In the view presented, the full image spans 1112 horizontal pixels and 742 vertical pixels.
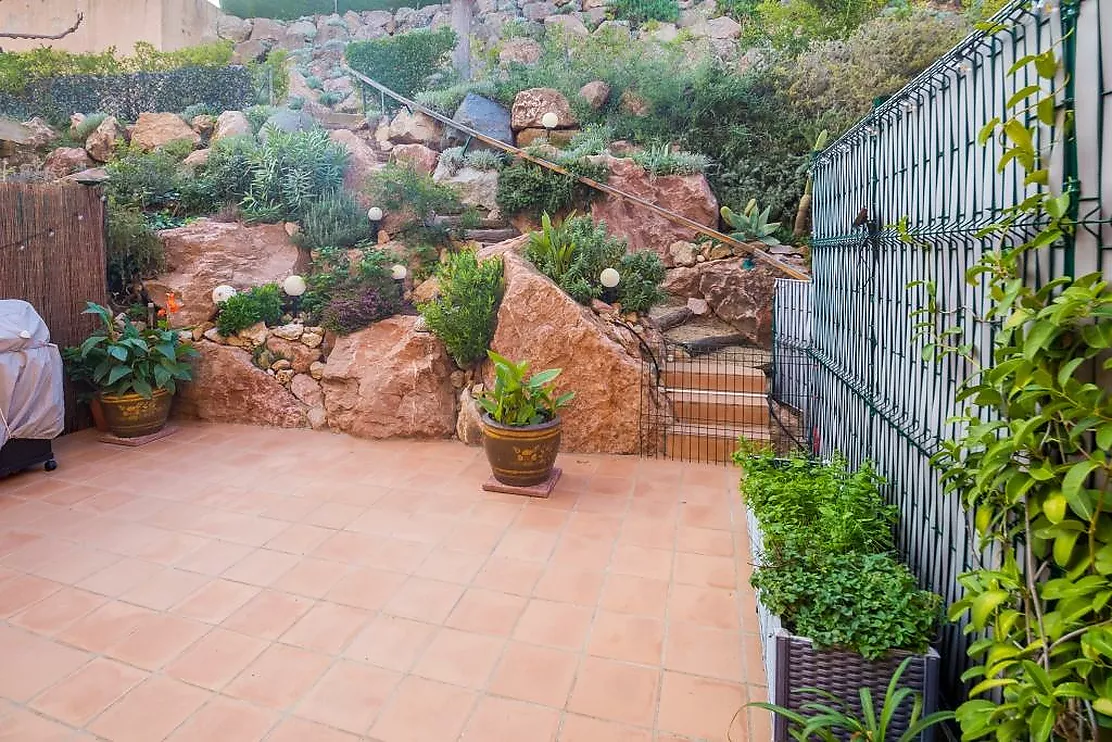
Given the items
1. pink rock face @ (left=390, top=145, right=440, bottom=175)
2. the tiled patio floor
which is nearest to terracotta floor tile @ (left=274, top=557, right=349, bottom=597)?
the tiled patio floor

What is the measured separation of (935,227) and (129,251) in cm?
668

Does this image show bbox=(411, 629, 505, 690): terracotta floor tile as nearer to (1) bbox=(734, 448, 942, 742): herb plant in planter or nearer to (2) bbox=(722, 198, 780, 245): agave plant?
(1) bbox=(734, 448, 942, 742): herb plant in planter

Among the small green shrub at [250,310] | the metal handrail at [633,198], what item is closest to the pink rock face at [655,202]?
the metal handrail at [633,198]

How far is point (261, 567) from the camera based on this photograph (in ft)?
10.4

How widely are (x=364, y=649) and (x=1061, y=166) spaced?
275 cm

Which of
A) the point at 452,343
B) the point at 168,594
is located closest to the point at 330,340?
the point at 452,343

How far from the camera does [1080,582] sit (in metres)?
1.22

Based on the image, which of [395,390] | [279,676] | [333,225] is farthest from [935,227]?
[333,225]

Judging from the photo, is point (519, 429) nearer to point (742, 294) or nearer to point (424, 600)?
point (424, 600)

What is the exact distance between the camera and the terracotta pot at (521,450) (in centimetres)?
405

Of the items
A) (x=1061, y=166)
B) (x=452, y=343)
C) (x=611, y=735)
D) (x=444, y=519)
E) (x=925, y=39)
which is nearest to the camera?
(x=1061, y=166)

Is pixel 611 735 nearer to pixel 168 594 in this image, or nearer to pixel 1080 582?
pixel 1080 582

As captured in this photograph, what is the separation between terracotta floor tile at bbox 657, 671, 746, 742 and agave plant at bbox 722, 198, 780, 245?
18.6 feet

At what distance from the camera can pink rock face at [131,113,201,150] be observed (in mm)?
9086
